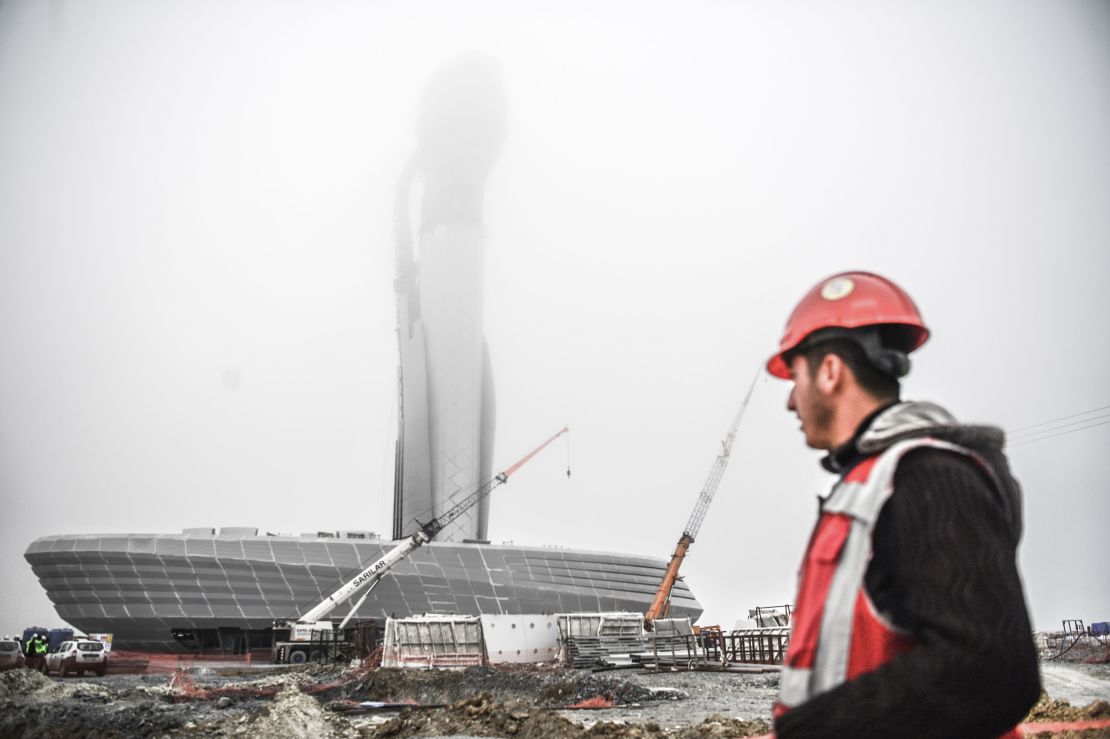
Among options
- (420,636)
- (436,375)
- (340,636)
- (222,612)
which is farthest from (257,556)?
Answer: (420,636)

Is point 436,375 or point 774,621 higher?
point 436,375

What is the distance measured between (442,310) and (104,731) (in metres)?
65.6

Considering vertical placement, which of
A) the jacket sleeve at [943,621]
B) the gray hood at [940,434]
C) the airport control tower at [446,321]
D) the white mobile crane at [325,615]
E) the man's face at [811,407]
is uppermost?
the airport control tower at [446,321]

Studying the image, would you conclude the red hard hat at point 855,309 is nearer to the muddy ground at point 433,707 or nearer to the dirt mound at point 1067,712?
the muddy ground at point 433,707

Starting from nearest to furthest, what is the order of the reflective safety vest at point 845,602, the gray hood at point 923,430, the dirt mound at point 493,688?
the reflective safety vest at point 845,602, the gray hood at point 923,430, the dirt mound at point 493,688

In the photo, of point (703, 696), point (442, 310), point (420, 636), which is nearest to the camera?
point (703, 696)

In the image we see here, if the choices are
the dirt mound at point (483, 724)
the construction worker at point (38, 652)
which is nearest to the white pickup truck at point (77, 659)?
the construction worker at point (38, 652)

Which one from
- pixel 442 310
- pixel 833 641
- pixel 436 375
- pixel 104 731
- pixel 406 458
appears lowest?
pixel 104 731

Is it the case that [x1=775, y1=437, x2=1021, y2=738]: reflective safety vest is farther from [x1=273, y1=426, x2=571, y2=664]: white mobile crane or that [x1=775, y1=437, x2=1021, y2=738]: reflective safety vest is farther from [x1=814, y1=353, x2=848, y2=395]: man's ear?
[x1=273, y1=426, x2=571, y2=664]: white mobile crane

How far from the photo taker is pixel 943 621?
1.42 meters

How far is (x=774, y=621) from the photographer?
51125mm

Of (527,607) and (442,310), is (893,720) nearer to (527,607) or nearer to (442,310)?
(527,607)

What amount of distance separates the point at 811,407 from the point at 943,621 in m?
0.67

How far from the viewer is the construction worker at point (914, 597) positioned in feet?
4.70
